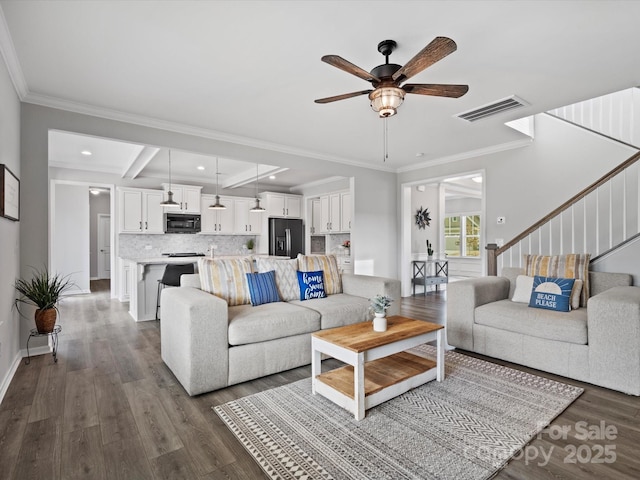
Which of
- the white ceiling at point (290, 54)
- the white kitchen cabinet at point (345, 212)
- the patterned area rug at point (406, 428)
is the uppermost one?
the white ceiling at point (290, 54)

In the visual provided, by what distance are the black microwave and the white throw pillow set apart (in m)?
6.14

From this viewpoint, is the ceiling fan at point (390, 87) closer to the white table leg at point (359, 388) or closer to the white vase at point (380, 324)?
the white vase at point (380, 324)

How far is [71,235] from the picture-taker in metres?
7.34

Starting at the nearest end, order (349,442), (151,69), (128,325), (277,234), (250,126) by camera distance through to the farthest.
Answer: (349,442)
(151,69)
(250,126)
(128,325)
(277,234)

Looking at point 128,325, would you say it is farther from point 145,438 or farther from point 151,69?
point 151,69

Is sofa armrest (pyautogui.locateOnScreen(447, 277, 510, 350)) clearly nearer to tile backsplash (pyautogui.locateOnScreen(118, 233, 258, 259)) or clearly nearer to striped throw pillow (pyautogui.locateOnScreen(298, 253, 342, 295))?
striped throw pillow (pyautogui.locateOnScreen(298, 253, 342, 295))

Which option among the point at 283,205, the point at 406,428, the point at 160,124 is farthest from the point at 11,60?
the point at 283,205

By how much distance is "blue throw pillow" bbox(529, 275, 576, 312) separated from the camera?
2.98 m

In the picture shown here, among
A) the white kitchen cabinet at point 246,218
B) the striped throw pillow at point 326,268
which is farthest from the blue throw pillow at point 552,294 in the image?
the white kitchen cabinet at point 246,218

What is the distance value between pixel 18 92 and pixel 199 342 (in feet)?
9.46

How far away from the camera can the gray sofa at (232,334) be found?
243 cm

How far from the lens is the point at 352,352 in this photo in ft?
6.78

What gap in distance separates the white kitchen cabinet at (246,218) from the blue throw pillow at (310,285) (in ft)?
15.4

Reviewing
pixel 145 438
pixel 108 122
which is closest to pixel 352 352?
pixel 145 438
